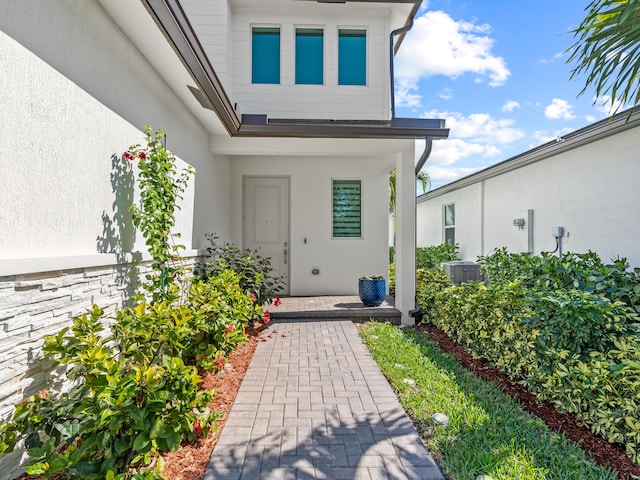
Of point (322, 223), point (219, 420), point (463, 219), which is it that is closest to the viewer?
point (219, 420)

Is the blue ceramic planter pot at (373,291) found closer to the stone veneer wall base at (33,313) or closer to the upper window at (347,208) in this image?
the upper window at (347,208)

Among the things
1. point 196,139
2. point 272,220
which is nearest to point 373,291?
point 272,220

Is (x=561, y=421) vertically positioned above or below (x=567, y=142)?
below

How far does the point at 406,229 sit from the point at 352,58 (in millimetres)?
4471

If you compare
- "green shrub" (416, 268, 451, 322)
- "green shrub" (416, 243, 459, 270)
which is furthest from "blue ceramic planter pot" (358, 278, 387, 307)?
"green shrub" (416, 243, 459, 270)

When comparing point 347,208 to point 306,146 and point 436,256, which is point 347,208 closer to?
point 306,146

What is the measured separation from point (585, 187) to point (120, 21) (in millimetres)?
6977

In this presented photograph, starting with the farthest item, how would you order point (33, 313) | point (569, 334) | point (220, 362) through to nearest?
point (220, 362) < point (569, 334) < point (33, 313)

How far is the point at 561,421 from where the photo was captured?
130 inches

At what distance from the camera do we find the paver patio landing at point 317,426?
257cm

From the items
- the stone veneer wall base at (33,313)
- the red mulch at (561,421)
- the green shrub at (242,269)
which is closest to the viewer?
the stone veneer wall base at (33,313)

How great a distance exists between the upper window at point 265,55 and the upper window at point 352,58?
4.81 ft

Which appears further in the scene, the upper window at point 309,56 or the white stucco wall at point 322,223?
the white stucco wall at point 322,223

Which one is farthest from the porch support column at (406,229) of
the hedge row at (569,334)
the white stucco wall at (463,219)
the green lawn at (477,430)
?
the white stucco wall at (463,219)
